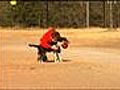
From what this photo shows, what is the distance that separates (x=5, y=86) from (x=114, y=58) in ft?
25.8

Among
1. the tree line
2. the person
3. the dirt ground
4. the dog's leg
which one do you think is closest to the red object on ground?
the person

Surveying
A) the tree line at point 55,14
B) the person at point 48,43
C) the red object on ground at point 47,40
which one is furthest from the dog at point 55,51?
the tree line at point 55,14

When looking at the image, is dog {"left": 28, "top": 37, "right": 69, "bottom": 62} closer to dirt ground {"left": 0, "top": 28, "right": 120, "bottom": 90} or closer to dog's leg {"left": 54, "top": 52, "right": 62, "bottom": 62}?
dog's leg {"left": 54, "top": 52, "right": 62, "bottom": 62}

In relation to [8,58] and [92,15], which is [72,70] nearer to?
[8,58]

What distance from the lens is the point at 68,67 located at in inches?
707

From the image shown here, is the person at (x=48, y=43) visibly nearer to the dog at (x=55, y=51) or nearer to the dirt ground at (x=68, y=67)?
the dog at (x=55, y=51)

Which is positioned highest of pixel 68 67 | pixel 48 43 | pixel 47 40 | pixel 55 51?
pixel 47 40

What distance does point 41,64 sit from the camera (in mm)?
18953

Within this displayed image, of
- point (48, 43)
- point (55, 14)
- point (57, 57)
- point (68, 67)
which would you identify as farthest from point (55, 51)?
point (55, 14)

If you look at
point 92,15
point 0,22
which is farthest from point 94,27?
point 0,22

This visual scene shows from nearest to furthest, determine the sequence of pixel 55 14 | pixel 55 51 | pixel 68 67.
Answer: pixel 68 67 → pixel 55 51 → pixel 55 14

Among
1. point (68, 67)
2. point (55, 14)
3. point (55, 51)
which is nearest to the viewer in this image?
point (68, 67)

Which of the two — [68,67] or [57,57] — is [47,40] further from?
[68,67]

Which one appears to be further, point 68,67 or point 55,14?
point 55,14
